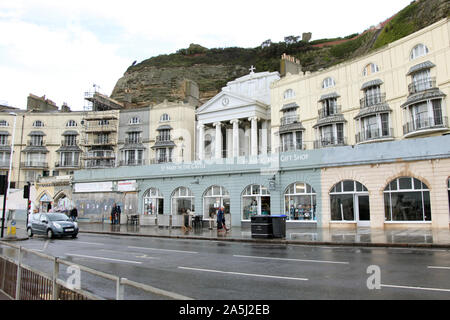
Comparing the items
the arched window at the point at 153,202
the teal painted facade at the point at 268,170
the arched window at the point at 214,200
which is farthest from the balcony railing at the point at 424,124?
the arched window at the point at 153,202

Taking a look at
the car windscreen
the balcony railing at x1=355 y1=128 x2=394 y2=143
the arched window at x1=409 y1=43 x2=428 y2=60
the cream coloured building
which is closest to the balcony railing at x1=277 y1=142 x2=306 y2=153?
the cream coloured building

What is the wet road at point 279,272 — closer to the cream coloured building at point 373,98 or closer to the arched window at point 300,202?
the arched window at point 300,202

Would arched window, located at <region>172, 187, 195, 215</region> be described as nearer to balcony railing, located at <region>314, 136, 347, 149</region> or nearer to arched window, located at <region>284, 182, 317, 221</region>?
arched window, located at <region>284, 182, 317, 221</region>

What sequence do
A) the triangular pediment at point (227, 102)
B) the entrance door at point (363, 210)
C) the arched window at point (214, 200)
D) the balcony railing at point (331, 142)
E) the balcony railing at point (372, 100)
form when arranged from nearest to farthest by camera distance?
the entrance door at point (363, 210) → the arched window at point (214, 200) → the balcony railing at point (372, 100) → the balcony railing at point (331, 142) → the triangular pediment at point (227, 102)

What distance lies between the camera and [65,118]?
62.1 m

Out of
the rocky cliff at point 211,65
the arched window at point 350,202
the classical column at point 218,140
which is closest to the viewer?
the arched window at point 350,202

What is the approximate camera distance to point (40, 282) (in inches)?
229

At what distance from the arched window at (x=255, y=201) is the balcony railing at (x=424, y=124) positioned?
1692cm

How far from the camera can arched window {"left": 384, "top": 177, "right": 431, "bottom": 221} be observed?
21078 millimetres

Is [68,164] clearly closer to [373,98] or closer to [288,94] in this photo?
[288,94]

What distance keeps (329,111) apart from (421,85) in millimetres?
9426

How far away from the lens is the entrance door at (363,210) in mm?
23267
